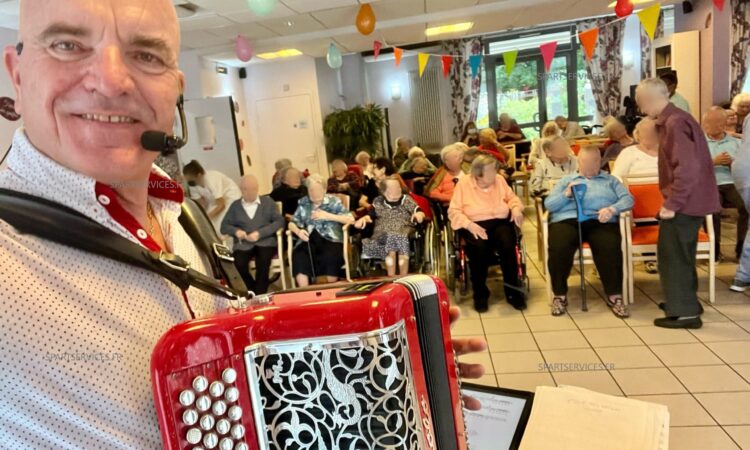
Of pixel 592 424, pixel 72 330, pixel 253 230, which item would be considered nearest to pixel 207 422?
pixel 72 330

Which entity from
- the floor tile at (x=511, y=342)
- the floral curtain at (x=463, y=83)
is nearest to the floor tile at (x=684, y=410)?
the floor tile at (x=511, y=342)

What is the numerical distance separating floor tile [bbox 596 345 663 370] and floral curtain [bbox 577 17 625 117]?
775 cm

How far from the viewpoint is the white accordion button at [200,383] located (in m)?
0.63

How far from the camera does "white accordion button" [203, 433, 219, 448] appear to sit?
2.09 feet

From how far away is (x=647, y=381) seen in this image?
8.49ft

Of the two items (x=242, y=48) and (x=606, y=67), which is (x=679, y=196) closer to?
(x=242, y=48)

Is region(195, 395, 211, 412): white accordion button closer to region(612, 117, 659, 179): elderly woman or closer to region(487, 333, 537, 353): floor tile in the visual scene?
region(487, 333, 537, 353): floor tile

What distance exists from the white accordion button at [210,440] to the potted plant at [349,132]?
7973mm

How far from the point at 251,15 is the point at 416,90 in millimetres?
5205

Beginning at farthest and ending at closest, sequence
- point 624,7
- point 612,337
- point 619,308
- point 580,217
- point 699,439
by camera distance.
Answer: point 624,7, point 580,217, point 619,308, point 612,337, point 699,439

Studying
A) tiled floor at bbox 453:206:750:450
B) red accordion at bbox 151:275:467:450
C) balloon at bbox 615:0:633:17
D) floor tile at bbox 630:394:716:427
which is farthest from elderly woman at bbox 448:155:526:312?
red accordion at bbox 151:275:467:450

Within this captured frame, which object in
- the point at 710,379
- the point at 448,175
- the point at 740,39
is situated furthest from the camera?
the point at 740,39

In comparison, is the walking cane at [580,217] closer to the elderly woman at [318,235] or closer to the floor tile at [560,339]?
the floor tile at [560,339]

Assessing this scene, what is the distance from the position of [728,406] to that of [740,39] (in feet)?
21.3
